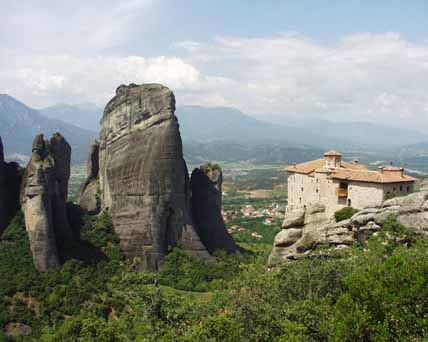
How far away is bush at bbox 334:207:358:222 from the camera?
31328mm

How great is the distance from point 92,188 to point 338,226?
101 feet

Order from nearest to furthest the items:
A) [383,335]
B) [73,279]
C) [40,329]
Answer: [383,335] < [40,329] < [73,279]

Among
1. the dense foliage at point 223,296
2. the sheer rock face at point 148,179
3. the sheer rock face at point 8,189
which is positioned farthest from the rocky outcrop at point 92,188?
the sheer rock face at point 8,189

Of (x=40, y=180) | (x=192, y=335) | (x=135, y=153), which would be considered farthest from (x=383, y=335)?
(x=135, y=153)

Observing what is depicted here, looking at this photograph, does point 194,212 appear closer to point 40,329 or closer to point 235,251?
point 235,251

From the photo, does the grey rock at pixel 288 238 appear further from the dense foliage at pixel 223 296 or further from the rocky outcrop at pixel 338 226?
the dense foliage at pixel 223 296

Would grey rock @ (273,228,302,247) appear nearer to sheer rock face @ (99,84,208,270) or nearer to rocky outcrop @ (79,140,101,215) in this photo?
sheer rock face @ (99,84,208,270)

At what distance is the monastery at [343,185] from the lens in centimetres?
3117

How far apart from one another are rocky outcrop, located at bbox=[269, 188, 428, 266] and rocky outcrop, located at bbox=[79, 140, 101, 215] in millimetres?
23754

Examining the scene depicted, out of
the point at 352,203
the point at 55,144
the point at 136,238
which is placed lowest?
the point at 136,238

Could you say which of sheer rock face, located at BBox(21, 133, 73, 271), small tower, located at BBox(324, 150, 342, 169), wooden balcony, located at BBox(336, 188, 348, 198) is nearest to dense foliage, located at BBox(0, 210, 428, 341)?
sheer rock face, located at BBox(21, 133, 73, 271)

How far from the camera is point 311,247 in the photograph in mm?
30453

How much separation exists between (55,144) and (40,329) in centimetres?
1759

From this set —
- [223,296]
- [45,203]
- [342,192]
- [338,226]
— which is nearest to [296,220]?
[342,192]
